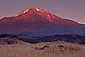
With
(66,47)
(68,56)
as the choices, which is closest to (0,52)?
(68,56)

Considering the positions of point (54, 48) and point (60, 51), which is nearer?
point (60, 51)

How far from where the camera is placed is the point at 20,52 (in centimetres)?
2283

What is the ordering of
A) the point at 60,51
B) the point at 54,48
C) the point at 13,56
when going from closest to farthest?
the point at 13,56, the point at 60,51, the point at 54,48

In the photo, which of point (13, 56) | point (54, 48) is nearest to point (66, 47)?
point (54, 48)

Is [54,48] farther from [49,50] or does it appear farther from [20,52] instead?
[20,52]

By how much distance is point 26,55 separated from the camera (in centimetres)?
2147

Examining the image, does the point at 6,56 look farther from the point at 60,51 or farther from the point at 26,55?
the point at 60,51

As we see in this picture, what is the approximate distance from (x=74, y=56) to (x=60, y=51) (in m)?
2.96

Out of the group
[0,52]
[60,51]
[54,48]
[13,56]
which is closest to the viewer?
[13,56]

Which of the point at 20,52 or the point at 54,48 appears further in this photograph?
the point at 54,48

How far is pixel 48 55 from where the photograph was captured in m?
22.2

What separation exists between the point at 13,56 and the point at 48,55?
2.66 meters

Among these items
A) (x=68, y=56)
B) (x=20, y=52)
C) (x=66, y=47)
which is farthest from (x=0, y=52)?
(x=66, y=47)

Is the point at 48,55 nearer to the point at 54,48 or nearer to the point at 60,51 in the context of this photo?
the point at 60,51
